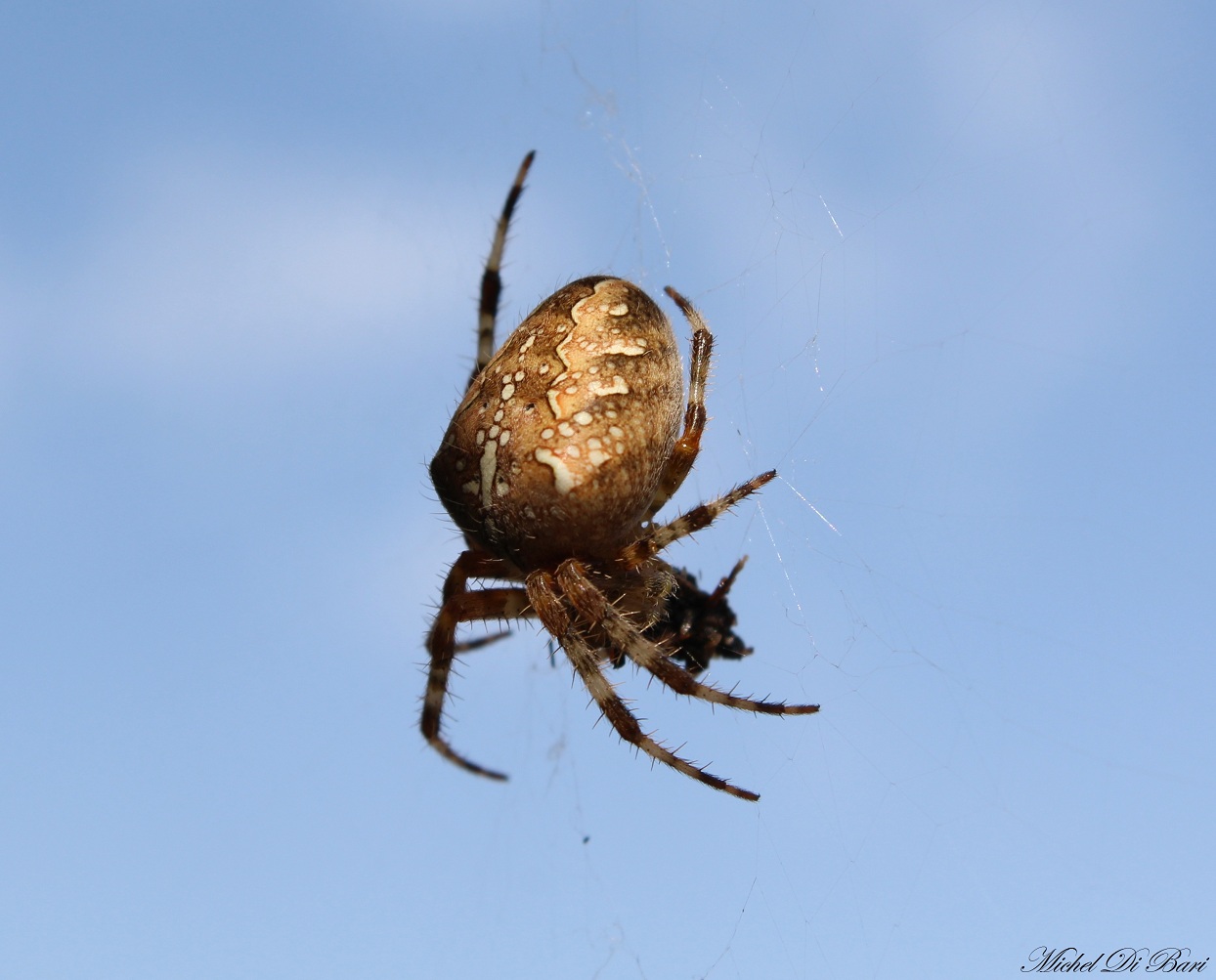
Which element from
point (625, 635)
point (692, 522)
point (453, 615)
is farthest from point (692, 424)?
point (453, 615)

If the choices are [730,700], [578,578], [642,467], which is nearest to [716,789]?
[730,700]

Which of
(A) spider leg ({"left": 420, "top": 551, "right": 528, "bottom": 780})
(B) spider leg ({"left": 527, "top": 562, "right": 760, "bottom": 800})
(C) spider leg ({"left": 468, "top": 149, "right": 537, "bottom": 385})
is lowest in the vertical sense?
(B) spider leg ({"left": 527, "top": 562, "right": 760, "bottom": 800})

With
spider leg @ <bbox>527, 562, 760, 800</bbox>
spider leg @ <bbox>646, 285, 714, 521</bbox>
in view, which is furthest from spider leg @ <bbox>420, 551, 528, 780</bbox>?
spider leg @ <bbox>646, 285, 714, 521</bbox>

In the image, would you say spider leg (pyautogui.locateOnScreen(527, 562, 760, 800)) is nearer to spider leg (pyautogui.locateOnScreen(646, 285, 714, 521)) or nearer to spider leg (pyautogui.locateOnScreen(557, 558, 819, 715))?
spider leg (pyautogui.locateOnScreen(557, 558, 819, 715))

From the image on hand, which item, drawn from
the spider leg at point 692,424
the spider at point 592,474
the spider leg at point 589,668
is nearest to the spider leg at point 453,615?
the spider at point 592,474

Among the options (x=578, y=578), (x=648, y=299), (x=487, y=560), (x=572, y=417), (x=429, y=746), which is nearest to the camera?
(x=572, y=417)

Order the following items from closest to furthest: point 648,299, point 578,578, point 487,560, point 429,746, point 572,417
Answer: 1. point 572,417
2. point 578,578
3. point 648,299
4. point 487,560
5. point 429,746

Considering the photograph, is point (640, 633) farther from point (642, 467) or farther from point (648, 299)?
point (648, 299)
